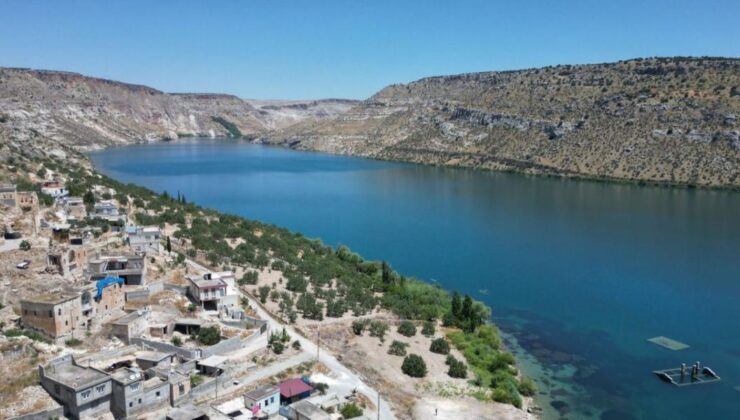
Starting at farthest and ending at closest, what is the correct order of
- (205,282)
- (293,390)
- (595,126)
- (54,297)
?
(595,126) < (205,282) < (54,297) < (293,390)

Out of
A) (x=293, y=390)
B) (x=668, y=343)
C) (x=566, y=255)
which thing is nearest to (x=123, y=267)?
(x=293, y=390)

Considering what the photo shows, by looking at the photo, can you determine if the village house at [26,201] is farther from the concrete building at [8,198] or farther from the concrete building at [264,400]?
the concrete building at [264,400]

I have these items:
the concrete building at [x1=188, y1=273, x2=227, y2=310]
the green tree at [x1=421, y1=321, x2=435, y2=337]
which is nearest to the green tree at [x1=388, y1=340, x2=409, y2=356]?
the green tree at [x1=421, y1=321, x2=435, y2=337]

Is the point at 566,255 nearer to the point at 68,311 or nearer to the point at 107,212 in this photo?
the point at 107,212

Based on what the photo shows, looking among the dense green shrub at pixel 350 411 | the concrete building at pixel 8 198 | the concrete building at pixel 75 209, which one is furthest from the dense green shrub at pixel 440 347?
the concrete building at pixel 8 198

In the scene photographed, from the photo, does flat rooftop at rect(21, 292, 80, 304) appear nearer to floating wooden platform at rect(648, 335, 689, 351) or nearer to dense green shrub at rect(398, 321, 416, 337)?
dense green shrub at rect(398, 321, 416, 337)

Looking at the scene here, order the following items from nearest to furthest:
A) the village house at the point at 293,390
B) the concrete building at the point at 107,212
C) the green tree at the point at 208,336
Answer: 1. the village house at the point at 293,390
2. the green tree at the point at 208,336
3. the concrete building at the point at 107,212
